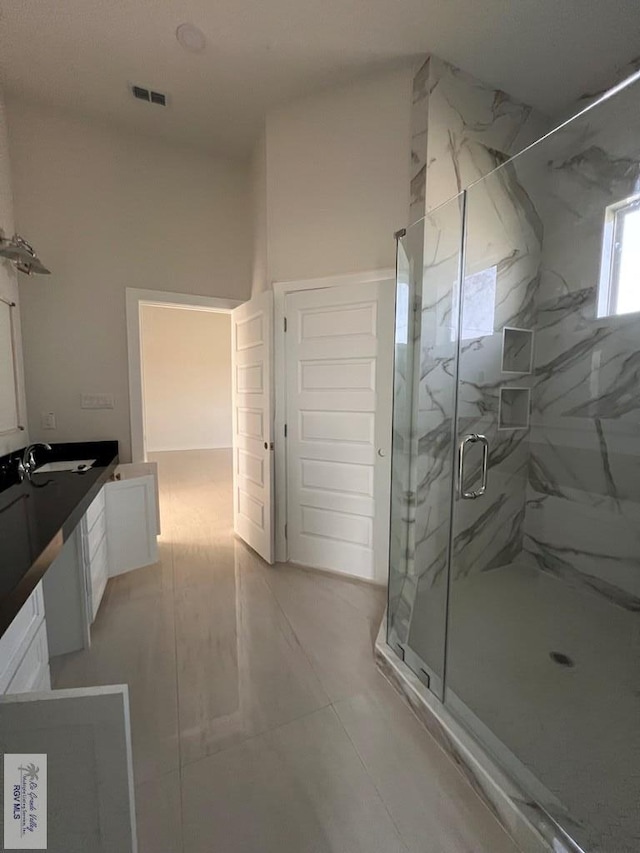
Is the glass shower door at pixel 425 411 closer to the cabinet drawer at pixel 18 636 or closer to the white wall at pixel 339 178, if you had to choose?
the white wall at pixel 339 178

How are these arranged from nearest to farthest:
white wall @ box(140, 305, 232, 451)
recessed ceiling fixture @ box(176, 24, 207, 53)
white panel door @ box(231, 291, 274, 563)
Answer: recessed ceiling fixture @ box(176, 24, 207, 53) → white panel door @ box(231, 291, 274, 563) → white wall @ box(140, 305, 232, 451)

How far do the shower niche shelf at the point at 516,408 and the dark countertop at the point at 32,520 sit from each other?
8.24 feet

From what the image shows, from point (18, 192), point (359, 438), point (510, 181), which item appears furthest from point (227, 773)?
point (18, 192)

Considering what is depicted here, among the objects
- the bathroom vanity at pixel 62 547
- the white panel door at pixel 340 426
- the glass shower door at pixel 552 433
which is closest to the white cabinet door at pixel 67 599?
the bathroom vanity at pixel 62 547

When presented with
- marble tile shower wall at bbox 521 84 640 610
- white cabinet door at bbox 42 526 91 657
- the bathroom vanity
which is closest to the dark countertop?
the bathroom vanity

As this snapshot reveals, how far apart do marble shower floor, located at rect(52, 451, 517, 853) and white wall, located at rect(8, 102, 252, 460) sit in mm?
1467

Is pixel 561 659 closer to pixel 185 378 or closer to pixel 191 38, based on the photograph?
pixel 191 38

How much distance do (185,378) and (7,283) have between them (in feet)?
17.1

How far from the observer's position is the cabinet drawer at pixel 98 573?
2019 mm

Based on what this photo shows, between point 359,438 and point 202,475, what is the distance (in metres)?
3.76

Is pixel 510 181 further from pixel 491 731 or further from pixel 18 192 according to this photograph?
pixel 18 192

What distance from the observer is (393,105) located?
7.33 ft

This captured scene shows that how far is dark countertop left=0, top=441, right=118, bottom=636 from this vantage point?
890mm

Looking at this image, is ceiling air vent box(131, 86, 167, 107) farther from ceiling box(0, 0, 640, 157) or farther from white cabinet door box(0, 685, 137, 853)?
white cabinet door box(0, 685, 137, 853)
